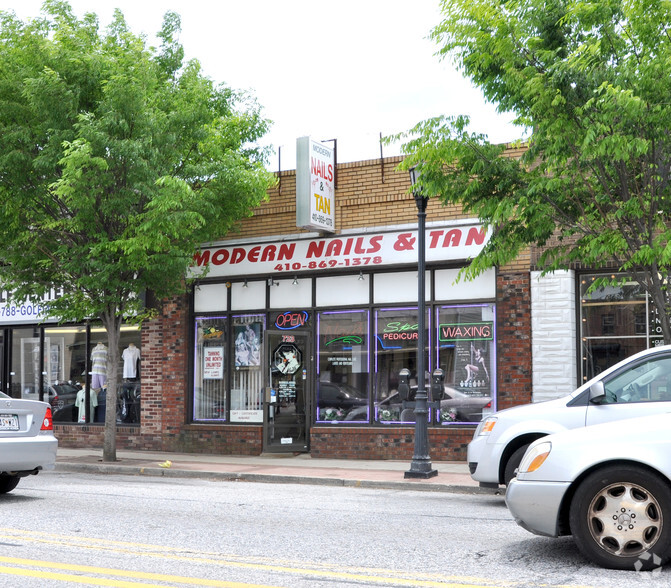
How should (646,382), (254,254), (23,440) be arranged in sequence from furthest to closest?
(254,254)
(23,440)
(646,382)

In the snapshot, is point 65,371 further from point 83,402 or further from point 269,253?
point 269,253

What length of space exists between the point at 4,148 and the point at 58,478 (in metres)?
5.78

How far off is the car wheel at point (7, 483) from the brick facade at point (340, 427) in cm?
677

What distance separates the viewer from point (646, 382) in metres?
7.11

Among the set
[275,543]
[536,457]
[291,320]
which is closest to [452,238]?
[291,320]

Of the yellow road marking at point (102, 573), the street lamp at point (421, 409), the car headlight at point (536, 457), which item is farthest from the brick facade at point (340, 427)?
the yellow road marking at point (102, 573)

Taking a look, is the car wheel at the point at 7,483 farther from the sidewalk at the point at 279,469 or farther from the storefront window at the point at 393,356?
the storefront window at the point at 393,356

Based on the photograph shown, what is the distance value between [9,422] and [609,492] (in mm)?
7117

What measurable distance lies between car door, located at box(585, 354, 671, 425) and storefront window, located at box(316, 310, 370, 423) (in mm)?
9012

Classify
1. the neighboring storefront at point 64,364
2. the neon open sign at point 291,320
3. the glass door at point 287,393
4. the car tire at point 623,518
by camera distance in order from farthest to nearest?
the neighboring storefront at point 64,364, the neon open sign at point 291,320, the glass door at point 287,393, the car tire at point 623,518

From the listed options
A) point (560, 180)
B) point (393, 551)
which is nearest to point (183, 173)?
point (560, 180)

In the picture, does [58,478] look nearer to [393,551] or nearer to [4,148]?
[4,148]

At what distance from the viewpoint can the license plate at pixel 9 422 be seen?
977 cm

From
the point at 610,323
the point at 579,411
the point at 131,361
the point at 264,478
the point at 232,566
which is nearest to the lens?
the point at 232,566
